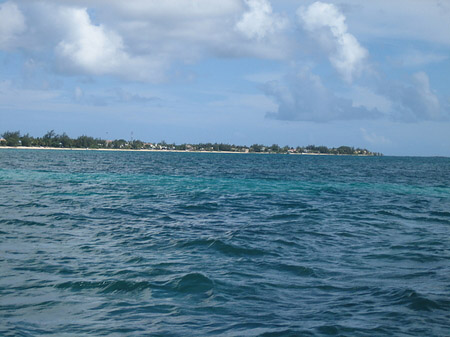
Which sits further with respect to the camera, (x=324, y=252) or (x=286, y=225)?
(x=286, y=225)

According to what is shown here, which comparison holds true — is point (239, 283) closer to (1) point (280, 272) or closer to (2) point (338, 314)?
(1) point (280, 272)

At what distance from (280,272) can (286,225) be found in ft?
26.0

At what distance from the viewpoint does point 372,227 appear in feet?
65.0

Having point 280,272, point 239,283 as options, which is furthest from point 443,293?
point 239,283

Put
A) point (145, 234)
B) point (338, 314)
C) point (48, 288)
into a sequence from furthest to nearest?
point (145, 234) < point (48, 288) < point (338, 314)

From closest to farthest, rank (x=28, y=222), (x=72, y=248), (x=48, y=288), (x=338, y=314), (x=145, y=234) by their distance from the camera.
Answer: (x=338, y=314) → (x=48, y=288) → (x=72, y=248) → (x=145, y=234) → (x=28, y=222)

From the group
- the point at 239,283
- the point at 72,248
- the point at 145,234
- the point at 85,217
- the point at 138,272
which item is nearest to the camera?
the point at 239,283

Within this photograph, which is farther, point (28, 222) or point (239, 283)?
point (28, 222)

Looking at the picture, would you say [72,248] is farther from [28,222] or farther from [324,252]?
[324,252]

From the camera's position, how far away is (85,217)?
67.7 feet

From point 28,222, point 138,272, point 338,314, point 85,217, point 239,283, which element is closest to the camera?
point 338,314

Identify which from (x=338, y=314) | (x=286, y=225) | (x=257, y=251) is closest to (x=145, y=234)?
(x=257, y=251)

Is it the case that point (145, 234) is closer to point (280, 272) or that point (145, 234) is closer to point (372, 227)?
point (280, 272)

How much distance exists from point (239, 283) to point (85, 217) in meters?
12.1
